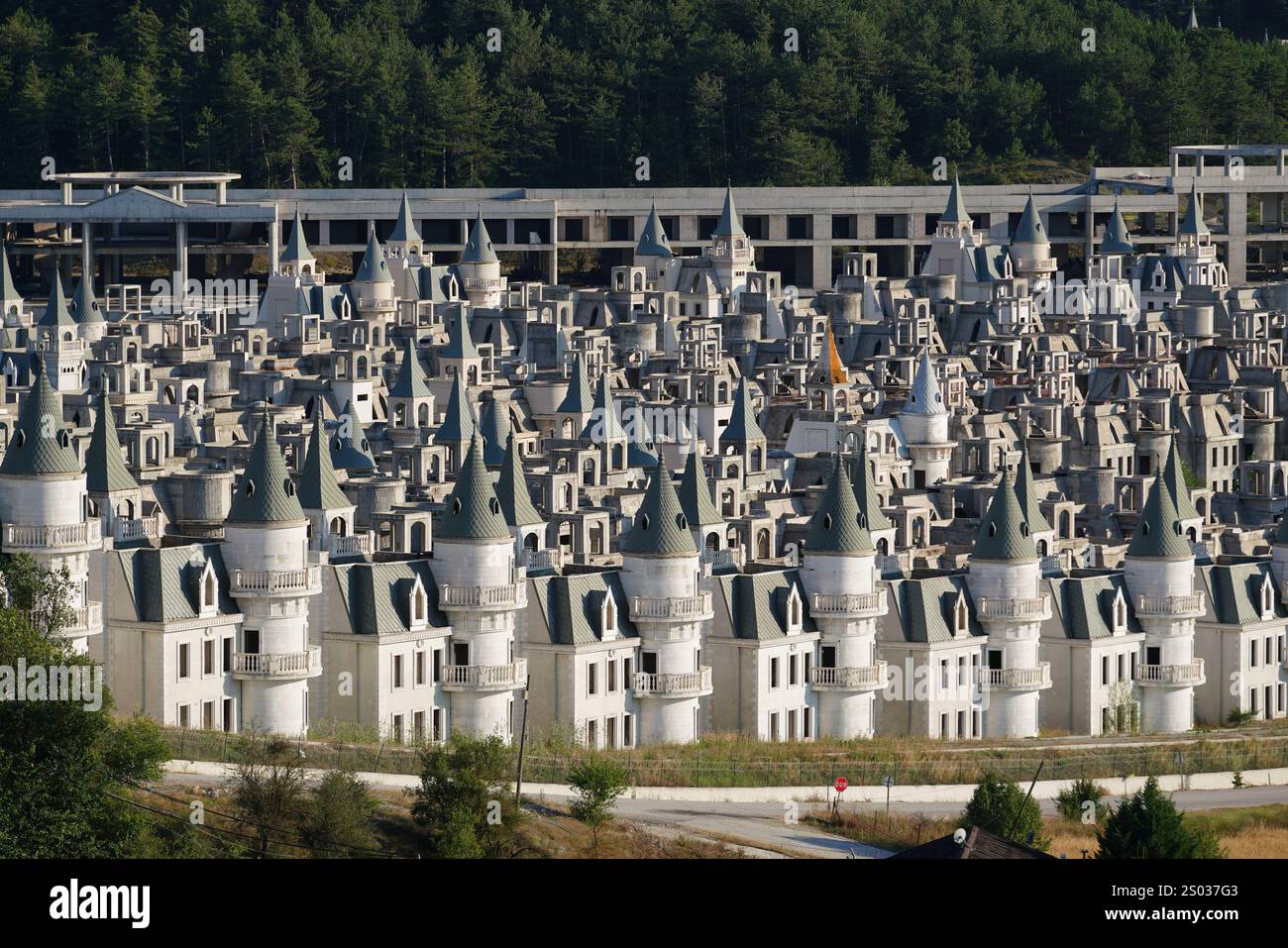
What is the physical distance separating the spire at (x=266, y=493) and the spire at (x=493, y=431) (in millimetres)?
33013

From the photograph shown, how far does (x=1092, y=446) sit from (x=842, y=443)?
16.0 meters

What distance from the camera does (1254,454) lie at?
7023 inches

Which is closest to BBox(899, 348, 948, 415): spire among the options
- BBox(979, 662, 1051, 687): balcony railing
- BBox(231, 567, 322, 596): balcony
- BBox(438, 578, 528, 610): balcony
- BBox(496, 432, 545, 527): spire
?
BBox(979, 662, 1051, 687): balcony railing

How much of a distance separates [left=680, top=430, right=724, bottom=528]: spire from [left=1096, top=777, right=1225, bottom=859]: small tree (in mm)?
27482

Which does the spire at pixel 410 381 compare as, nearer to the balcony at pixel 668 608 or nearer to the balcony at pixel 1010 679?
the balcony at pixel 1010 679

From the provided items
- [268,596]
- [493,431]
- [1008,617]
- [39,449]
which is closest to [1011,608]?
[1008,617]

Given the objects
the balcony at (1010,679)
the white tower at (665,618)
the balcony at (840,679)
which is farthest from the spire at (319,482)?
the balcony at (1010,679)

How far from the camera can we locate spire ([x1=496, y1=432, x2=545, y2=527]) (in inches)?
4481

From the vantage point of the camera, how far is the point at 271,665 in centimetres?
10212

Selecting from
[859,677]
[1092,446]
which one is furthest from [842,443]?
[859,677]

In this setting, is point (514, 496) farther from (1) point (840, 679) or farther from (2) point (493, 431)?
(2) point (493, 431)

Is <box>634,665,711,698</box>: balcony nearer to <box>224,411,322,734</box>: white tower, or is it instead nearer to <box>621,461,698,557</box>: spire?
<box>621,461,698,557</box>: spire
